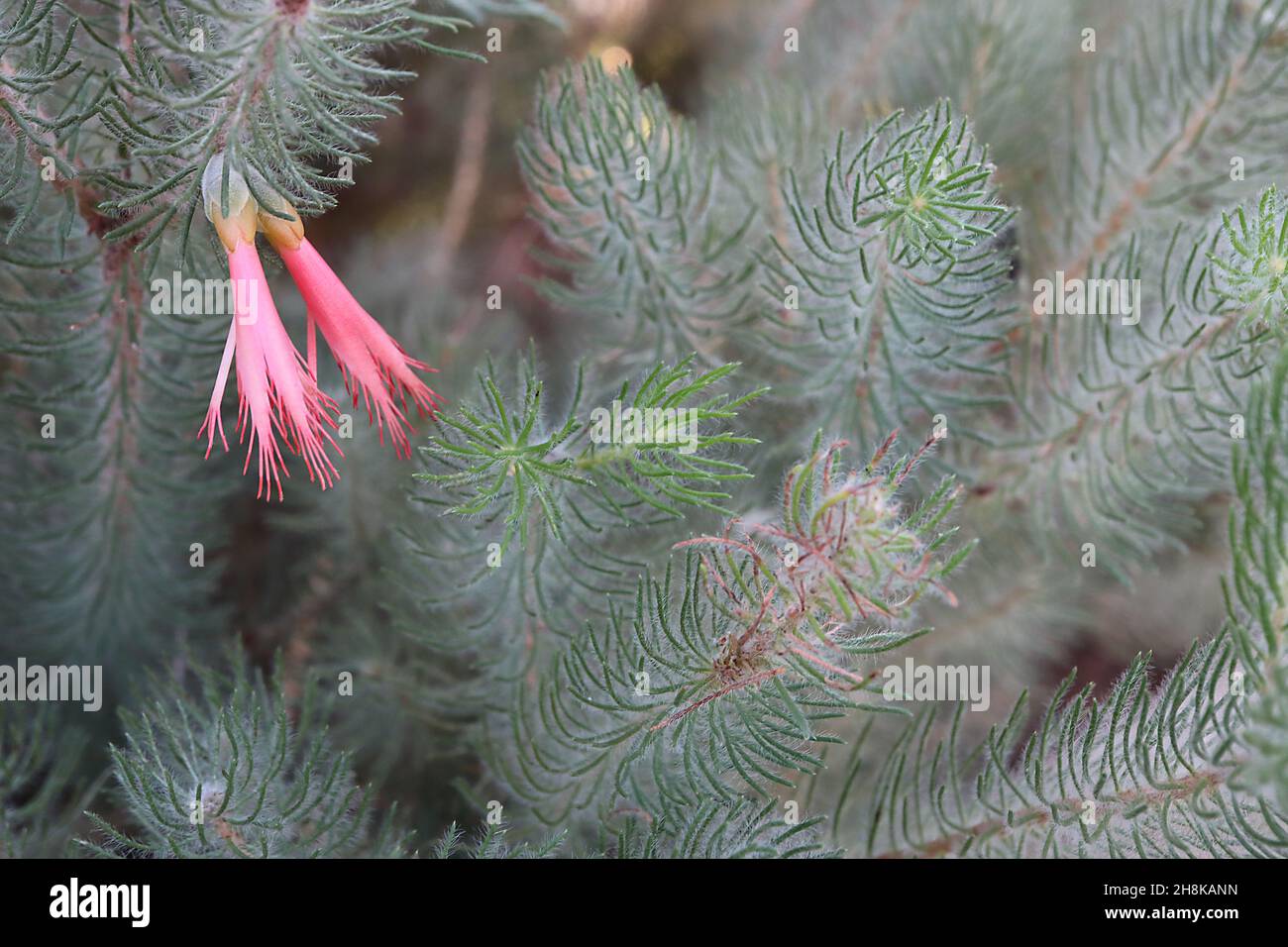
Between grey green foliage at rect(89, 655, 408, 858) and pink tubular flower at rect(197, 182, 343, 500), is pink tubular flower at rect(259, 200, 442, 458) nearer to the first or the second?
pink tubular flower at rect(197, 182, 343, 500)

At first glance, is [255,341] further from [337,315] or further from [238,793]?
Result: [238,793]

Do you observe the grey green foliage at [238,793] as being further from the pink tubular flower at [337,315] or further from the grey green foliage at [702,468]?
the pink tubular flower at [337,315]

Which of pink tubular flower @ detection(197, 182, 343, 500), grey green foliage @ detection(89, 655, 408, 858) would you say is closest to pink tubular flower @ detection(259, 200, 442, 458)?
pink tubular flower @ detection(197, 182, 343, 500)

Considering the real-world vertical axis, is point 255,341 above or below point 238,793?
above

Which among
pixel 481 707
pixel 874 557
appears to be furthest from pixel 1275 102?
pixel 481 707

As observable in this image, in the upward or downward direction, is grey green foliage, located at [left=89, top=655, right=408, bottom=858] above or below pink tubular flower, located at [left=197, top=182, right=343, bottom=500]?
below

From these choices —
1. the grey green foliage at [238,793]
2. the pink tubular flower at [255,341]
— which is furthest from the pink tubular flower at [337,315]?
the grey green foliage at [238,793]

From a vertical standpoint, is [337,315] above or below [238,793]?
above

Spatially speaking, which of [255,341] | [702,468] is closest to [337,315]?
[255,341]

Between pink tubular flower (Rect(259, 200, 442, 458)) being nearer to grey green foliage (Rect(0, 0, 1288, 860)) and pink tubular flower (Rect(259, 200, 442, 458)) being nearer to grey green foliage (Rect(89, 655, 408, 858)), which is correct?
grey green foliage (Rect(0, 0, 1288, 860))

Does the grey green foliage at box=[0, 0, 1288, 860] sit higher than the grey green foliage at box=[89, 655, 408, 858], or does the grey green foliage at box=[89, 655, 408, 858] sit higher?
the grey green foliage at box=[0, 0, 1288, 860]

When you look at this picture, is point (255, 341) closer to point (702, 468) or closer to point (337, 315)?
point (337, 315)
